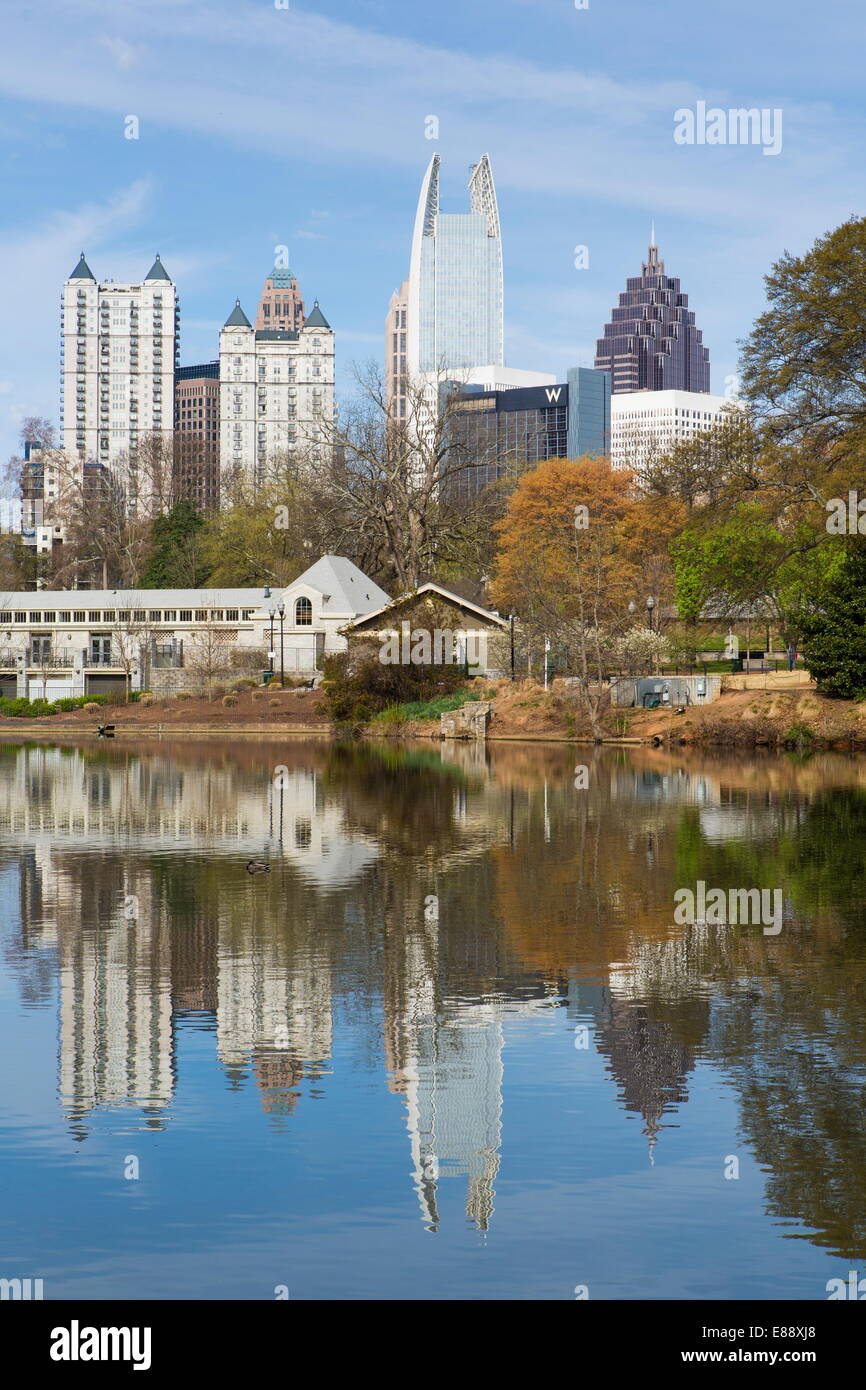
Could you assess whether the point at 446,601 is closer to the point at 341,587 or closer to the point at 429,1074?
the point at 341,587

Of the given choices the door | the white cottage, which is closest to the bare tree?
the white cottage

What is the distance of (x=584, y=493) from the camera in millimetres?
86625

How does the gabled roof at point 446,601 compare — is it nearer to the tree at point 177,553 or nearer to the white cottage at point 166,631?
the white cottage at point 166,631

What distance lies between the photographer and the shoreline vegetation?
1997 inches

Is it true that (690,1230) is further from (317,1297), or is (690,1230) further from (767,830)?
(767,830)

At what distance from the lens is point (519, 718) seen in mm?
59469

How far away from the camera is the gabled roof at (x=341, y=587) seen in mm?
76812

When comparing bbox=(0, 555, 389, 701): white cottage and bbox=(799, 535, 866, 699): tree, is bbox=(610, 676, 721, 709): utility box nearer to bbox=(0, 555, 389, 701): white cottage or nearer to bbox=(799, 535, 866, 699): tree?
bbox=(799, 535, 866, 699): tree

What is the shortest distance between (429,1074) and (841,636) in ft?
138

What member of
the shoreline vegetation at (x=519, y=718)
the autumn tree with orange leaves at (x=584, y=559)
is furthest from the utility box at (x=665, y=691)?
the autumn tree with orange leaves at (x=584, y=559)

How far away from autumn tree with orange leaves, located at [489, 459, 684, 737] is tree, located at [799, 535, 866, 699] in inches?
327

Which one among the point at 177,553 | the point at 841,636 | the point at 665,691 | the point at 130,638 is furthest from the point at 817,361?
A: the point at 177,553

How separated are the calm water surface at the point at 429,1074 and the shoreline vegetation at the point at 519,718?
28.6 meters
